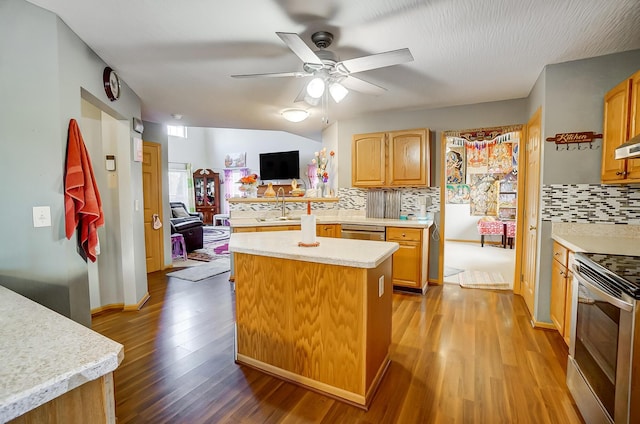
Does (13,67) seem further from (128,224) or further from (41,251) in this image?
(128,224)

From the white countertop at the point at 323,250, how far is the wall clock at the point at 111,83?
5.71 ft

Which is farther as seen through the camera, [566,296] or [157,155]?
[157,155]

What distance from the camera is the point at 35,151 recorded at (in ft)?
6.00

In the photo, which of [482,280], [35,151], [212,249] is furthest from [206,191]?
[35,151]

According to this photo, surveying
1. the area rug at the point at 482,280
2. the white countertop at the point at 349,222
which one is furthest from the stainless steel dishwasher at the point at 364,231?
the area rug at the point at 482,280

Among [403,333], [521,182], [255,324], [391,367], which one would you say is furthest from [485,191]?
[255,324]

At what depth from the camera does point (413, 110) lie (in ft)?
13.9

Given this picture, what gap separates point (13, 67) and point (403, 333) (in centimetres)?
335

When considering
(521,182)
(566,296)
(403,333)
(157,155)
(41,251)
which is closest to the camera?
(41,251)

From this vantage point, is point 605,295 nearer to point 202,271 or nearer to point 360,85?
point 360,85

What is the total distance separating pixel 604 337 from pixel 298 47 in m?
2.28

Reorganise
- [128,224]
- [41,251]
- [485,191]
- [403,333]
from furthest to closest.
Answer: [485,191]
[128,224]
[403,333]
[41,251]

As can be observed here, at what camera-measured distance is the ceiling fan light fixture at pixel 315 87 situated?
2.23 meters

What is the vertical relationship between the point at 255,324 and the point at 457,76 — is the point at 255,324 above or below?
below
